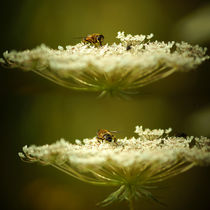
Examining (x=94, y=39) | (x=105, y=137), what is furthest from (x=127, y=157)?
(x=94, y=39)

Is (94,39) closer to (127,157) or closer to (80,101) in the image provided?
(80,101)

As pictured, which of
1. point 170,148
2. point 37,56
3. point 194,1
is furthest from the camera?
point 194,1

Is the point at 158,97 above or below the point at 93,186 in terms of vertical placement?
above

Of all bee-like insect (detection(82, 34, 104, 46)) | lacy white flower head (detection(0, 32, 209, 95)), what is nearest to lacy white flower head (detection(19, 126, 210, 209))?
lacy white flower head (detection(0, 32, 209, 95))


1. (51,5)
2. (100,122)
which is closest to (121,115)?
(100,122)

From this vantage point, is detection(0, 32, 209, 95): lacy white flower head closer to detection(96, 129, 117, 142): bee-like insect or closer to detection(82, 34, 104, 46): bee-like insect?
detection(82, 34, 104, 46): bee-like insect

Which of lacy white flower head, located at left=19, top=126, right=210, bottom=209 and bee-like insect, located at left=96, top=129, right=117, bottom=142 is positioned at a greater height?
bee-like insect, located at left=96, top=129, right=117, bottom=142

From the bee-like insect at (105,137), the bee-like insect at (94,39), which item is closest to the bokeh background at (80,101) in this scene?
the bee-like insect at (94,39)

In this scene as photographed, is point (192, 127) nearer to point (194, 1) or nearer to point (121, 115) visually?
point (121, 115)

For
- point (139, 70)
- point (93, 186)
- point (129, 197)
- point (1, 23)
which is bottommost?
point (129, 197)
